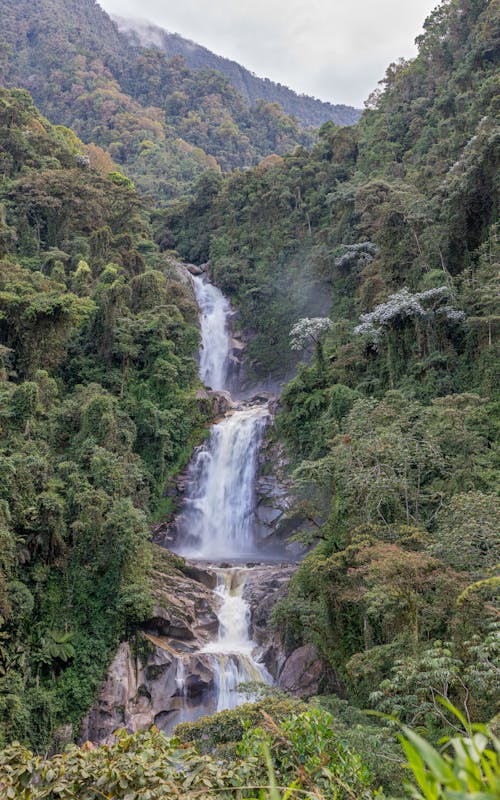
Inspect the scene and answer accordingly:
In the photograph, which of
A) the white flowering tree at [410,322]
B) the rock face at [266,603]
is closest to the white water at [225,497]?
the rock face at [266,603]

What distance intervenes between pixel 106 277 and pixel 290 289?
9.80 meters

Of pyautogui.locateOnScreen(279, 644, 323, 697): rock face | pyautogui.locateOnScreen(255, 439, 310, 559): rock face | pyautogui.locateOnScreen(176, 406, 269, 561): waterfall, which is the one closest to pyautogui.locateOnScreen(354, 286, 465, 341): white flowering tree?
pyautogui.locateOnScreen(255, 439, 310, 559): rock face

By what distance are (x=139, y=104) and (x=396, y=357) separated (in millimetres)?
59154

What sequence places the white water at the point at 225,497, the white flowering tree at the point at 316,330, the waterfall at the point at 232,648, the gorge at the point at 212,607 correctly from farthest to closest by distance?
the white water at the point at 225,497, the white flowering tree at the point at 316,330, the waterfall at the point at 232,648, the gorge at the point at 212,607

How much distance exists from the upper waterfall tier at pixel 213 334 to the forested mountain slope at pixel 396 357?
1042mm

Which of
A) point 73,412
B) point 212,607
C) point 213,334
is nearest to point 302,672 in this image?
point 212,607

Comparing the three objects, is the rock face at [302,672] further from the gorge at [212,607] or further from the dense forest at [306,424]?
the dense forest at [306,424]

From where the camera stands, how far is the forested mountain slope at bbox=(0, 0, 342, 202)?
5516 cm

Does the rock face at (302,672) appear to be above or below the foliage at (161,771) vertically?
below

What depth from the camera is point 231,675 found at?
41.7 ft

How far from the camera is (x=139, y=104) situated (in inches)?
2489

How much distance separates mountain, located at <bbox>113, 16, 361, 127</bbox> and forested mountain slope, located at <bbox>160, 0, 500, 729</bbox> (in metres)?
63.7

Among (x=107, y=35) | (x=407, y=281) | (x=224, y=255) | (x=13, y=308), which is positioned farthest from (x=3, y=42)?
(x=407, y=281)

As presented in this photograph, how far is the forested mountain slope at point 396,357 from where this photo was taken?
7367 millimetres
